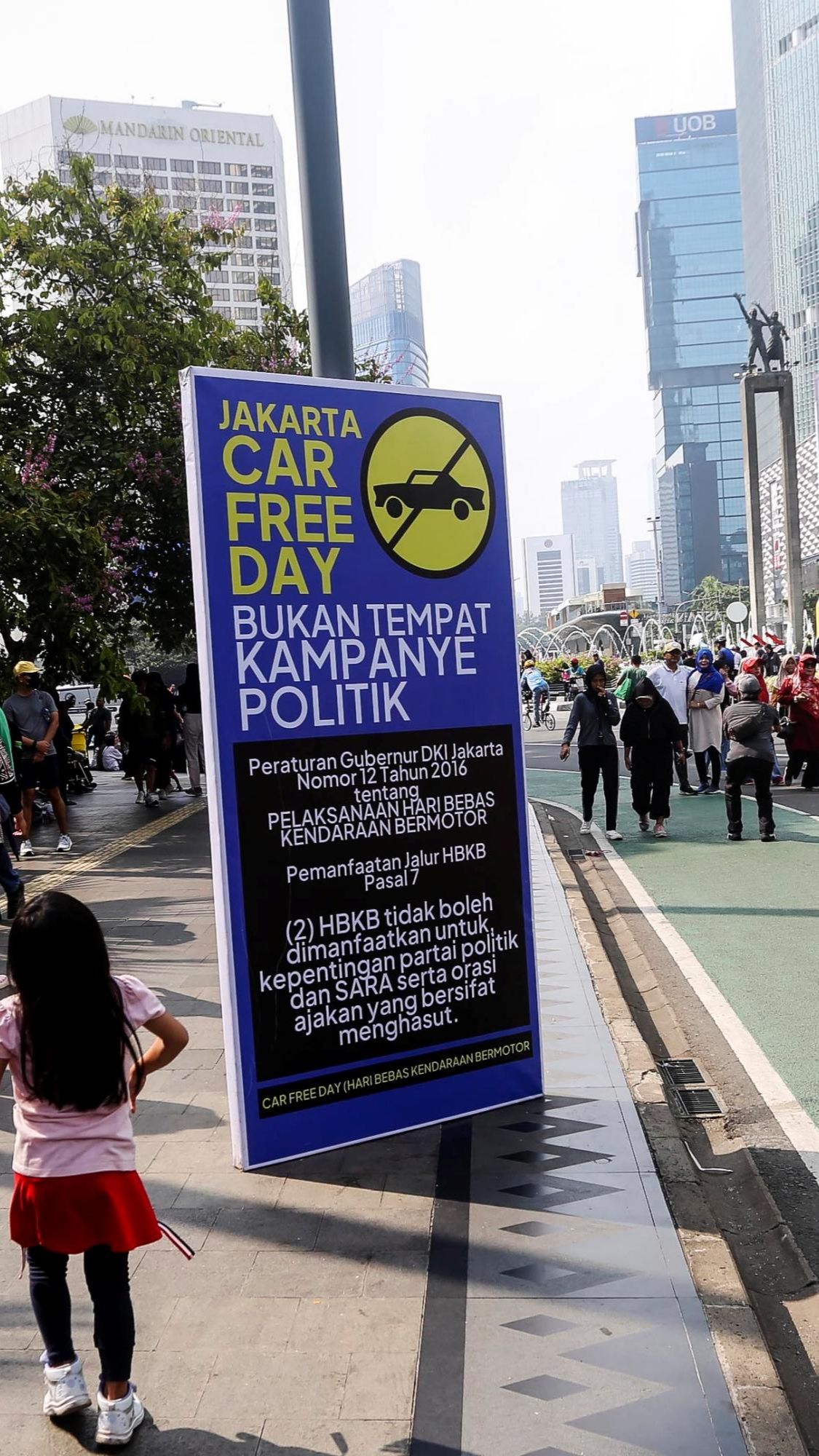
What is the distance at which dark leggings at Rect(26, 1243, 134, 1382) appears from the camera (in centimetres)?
296

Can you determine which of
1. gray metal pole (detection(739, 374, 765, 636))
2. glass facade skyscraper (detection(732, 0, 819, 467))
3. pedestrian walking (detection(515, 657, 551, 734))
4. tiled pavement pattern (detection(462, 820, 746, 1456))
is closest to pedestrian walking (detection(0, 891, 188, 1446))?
tiled pavement pattern (detection(462, 820, 746, 1456))

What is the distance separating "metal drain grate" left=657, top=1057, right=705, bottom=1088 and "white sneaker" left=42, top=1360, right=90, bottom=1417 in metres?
3.35

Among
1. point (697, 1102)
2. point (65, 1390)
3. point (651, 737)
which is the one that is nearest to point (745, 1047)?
point (697, 1102)

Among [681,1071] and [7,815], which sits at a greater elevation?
[7,815]

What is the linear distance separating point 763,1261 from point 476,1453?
152 centimetres

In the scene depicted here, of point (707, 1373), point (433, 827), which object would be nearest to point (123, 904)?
point (433, 827)

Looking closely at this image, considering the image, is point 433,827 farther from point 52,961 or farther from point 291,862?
point 52,961

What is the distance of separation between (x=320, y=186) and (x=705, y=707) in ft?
34.1

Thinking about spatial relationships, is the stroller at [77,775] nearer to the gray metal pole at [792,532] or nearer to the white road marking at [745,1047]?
the white road marking at [745,1047]

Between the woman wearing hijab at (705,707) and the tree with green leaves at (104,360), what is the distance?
662 centimetres

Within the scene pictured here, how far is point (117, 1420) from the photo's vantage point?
2.95 m

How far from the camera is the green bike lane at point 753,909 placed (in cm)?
631

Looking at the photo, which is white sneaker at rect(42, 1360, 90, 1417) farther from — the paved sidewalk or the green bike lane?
the green bike lane

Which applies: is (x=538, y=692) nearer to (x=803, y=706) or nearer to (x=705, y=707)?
(x=705, y=707)
